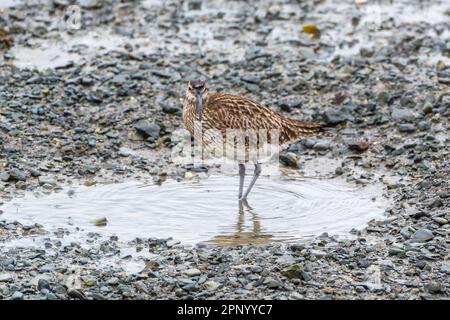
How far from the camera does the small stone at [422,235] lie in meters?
9.57

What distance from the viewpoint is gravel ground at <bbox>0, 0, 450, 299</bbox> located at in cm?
867

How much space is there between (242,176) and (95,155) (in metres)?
1.98

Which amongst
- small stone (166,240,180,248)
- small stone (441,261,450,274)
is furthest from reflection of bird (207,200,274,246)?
small stone (441,261,450,274)

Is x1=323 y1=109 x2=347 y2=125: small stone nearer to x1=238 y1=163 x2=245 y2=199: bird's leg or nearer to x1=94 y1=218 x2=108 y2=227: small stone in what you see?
x1=238 y1=163 x2=245 y2=199: bird's leg

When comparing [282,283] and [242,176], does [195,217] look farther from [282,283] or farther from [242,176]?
[282,283]

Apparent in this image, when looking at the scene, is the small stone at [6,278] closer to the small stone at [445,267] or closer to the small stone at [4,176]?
the small stone at [4,176]

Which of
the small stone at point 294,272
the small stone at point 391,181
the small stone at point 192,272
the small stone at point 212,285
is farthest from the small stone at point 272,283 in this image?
the small stone at point 391,181

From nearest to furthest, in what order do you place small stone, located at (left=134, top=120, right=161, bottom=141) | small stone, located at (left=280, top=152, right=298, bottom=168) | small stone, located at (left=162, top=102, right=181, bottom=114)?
1. small stone, located at (left=280, top=152, right=298, bottom=168)
2. small stone, located at (left=134, top=120, right=161, bottom=141)
3. small stone, located at (left=162, top=102, right=181, bottom=114)

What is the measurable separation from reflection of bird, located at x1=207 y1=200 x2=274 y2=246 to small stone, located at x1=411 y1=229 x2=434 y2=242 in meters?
1.47

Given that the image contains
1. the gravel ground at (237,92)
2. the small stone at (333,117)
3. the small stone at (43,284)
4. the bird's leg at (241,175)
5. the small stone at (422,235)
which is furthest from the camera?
the small stone at (333,117)

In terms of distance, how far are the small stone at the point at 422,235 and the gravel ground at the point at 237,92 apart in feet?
0.06

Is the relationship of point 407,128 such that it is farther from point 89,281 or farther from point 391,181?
point 89,281

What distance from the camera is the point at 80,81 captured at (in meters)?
14.2
